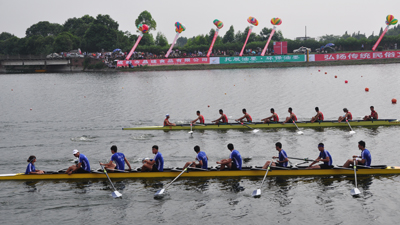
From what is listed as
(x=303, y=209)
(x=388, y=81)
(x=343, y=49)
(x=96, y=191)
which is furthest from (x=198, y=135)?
(x=343, y=49)

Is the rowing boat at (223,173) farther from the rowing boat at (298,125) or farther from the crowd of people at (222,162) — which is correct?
the rowing boat at (298,125)

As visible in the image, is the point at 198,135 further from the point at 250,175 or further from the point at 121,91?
the point at 121,91

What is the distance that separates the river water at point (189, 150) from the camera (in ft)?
42.7

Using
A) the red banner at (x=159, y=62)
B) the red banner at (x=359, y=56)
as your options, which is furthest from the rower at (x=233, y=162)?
the red banner at (x=359, y=56)

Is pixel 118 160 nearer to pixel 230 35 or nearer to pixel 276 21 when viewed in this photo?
pixel 276 21

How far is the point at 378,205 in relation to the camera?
12.9 metres

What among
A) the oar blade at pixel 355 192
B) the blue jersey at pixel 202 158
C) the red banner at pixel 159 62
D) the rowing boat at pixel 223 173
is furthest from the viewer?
the red banner at pixel 159 62

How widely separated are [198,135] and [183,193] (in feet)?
32.2

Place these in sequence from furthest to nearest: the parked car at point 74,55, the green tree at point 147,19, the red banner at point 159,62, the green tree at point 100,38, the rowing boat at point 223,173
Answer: the green tree at point 147,19
the green tree at point 100,38
the parked car at point 74,55
the red banner at point 159,62
the rowing boat at point 223,173

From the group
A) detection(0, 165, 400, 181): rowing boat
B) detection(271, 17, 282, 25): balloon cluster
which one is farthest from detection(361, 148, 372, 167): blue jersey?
detection(271, 17, 282, 25): balloon cluster

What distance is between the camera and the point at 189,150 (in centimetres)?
2106

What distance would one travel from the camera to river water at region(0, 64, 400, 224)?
13023mm

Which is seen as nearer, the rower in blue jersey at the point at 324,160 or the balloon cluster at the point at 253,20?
the rower in blue jersey at the point at 324,160

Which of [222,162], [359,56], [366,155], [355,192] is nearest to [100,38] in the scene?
[359,56]
